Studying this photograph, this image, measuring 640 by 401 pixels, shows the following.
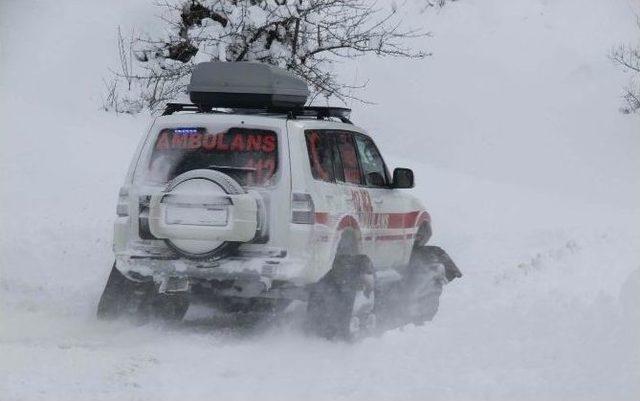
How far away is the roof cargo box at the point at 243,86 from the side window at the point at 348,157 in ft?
1.77

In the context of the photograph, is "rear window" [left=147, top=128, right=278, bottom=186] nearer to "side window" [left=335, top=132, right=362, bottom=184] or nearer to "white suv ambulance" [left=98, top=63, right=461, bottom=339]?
"white suv ambulance" [left=98, top=63, right=461, bottom=339]

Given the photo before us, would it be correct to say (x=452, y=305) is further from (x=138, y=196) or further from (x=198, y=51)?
(x=198, y=51)

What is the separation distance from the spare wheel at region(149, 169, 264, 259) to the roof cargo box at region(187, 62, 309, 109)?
4.05ft

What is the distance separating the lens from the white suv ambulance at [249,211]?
855 cm

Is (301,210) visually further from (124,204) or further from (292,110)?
(124,204)

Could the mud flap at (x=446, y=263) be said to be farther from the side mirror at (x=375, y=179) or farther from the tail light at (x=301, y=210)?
the tail light at (x=301, y=210)

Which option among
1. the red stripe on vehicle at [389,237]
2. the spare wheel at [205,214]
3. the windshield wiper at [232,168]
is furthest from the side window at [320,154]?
the red stripe on vehicle at [389,237]

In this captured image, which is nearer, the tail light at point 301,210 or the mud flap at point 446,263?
the tail light at point 301,210

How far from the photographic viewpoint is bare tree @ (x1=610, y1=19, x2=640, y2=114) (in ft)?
76.8

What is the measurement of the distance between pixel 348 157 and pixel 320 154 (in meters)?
0.71

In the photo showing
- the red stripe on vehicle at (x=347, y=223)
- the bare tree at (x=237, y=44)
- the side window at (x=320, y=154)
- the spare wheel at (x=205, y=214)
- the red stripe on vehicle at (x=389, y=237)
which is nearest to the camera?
the spare wheel at (x=205, y=214)

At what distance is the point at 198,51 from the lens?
67.0 feet

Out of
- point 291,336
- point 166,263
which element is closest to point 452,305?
point 291,336

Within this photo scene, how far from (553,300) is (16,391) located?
5897mm
